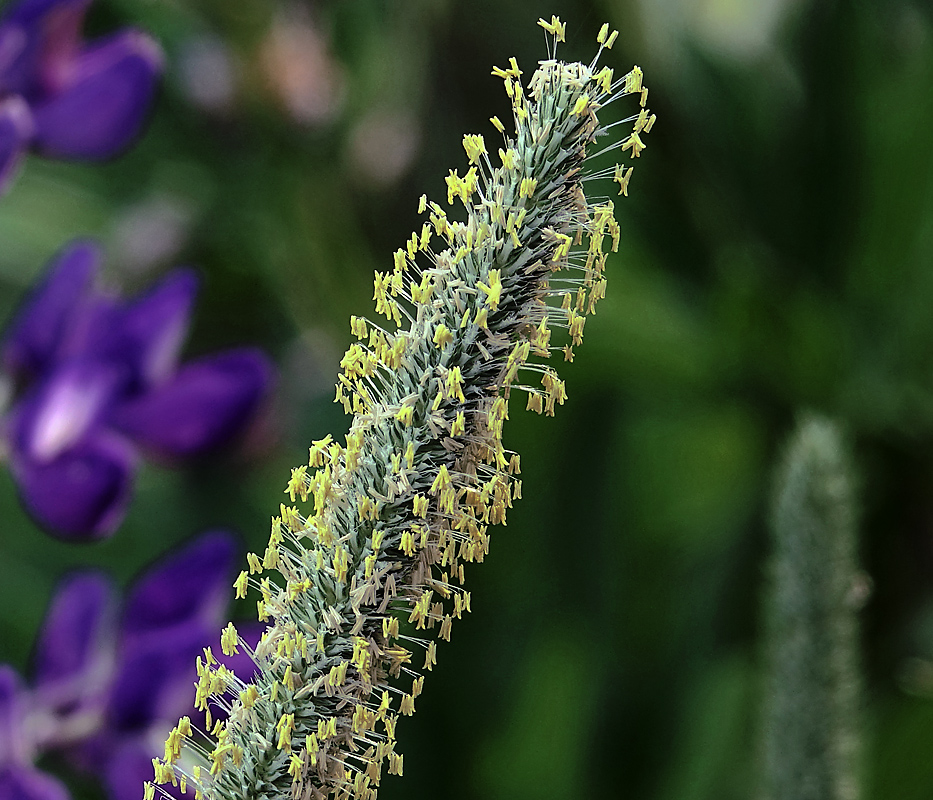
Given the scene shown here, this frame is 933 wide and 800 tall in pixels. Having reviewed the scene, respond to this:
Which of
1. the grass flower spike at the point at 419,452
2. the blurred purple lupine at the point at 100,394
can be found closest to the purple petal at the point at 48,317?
the blurred purple lupine at the point at 100,394

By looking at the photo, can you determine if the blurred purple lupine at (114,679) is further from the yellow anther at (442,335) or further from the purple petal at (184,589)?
the yellow anther at (442,335)

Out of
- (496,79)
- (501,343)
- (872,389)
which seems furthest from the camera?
(496,79)

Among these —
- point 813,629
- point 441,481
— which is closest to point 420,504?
point 441,481

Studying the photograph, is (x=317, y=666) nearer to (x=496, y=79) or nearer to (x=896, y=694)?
(x=896, y=694)

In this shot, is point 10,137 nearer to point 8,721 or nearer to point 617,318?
point 8,721

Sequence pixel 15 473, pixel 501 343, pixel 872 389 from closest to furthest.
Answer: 1. pixel 501 343
2. pixel 15 473
3. pixel 872 389

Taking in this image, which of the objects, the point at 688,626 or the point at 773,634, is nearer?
the point at 773,634

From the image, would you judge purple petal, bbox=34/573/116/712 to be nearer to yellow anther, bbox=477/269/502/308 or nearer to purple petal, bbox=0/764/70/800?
purple petal, bbox=0/764/70/800

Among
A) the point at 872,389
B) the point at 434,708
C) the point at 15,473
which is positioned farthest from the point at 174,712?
the point at 872,389
